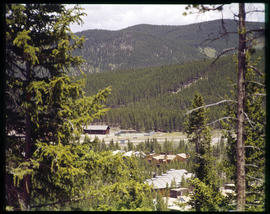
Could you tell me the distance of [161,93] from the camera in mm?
190750

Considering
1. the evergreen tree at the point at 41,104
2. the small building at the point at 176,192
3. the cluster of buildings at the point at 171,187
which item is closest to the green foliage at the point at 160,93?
the cluster of buildings at the point at 171,187

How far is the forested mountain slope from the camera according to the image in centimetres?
13038

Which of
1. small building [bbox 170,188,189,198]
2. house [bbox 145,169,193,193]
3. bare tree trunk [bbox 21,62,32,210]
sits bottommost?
small building [bbox 170,188,189,198]

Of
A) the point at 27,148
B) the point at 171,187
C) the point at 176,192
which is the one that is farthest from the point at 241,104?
the point at 171,187

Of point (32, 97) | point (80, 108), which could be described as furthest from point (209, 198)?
point (32, 97)

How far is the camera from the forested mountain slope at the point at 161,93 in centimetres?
13038

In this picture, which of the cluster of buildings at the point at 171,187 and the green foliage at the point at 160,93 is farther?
the green foliage at the point at 160,93

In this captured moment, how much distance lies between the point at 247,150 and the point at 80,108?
11.3 m

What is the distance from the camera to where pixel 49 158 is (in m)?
7.70

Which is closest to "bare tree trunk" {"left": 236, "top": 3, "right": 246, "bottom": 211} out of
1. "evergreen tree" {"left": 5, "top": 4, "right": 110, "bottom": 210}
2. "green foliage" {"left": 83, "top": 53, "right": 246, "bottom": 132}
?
"evergreen tree" {"left": 5, "top": 4, "right": 110, "bottom": 210}

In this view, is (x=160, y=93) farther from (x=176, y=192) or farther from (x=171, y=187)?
(x=176, y=192)

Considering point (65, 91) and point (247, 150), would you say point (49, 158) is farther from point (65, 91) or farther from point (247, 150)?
point (247, 150)

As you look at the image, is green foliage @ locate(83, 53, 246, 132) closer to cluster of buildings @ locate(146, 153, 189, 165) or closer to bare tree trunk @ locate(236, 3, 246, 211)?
cluster of buildings @ locate(146, 153, 189, 165)

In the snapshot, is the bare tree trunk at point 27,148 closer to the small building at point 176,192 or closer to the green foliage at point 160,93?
the small building at point 176,192
